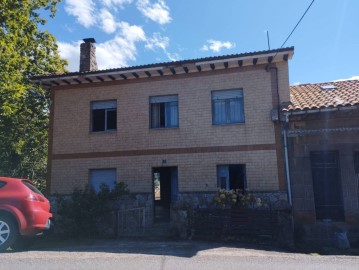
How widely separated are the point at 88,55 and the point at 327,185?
37.2 ft

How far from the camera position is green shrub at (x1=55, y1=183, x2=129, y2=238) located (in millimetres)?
10836

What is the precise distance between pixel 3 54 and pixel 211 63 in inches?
405

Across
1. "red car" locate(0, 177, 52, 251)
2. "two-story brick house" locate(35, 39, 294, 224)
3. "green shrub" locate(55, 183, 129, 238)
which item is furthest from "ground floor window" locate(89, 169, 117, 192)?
"red car" locate(0, 177, 52, 251)

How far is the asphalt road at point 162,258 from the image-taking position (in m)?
6.48

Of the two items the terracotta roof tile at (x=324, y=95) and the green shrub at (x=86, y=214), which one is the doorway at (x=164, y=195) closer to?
the green shrub at (x=86, y=214)

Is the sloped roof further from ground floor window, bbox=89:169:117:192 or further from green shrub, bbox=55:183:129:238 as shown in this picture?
green shrub, bbox=55:183:129:238

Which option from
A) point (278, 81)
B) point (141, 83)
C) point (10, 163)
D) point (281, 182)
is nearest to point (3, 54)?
point (141, 83)

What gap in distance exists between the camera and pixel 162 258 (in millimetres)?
7145

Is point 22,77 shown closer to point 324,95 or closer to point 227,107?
point 227,107

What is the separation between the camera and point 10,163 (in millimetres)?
22609

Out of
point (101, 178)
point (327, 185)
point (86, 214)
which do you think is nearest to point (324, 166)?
point (327, 185)

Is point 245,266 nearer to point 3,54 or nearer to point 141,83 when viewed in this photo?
point 141,83

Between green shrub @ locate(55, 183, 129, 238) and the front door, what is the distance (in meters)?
7.11

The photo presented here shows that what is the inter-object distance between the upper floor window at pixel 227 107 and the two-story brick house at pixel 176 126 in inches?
1.5
